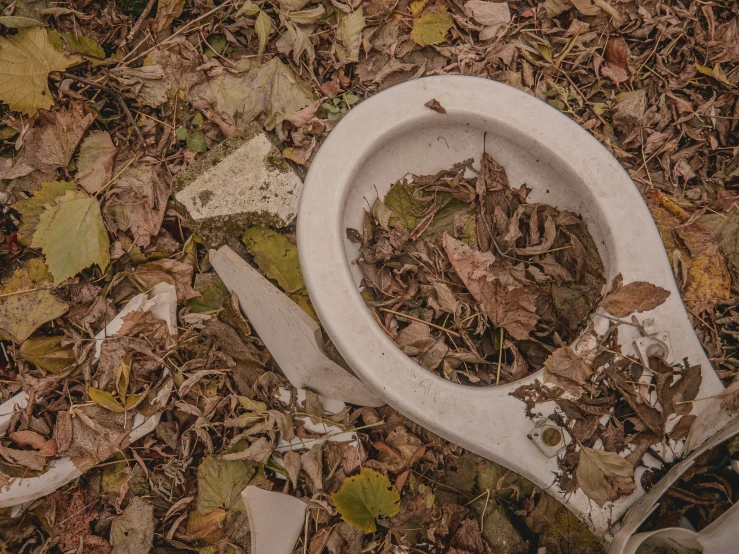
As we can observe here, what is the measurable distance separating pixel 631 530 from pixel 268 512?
1018mm

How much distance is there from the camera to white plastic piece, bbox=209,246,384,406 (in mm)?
1623

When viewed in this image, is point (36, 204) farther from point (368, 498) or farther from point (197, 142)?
point (368, 498)

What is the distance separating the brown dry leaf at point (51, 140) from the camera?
1.73 m

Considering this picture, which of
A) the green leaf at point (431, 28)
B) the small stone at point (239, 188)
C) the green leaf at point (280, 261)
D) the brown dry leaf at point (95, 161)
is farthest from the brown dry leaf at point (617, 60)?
the brown dry leaf at point (95, 161)

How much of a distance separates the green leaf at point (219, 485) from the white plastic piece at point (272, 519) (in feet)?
0.35

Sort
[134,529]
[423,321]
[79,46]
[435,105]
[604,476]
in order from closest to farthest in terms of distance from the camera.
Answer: [604,476]
[435,105]
[423,321]
[134,529]
[79,46]

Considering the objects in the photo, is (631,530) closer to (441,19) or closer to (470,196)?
(470,196)

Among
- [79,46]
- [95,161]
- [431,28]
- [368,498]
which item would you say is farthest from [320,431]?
[79,46]

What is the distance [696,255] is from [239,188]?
4.92ft

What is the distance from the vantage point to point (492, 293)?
1.51m

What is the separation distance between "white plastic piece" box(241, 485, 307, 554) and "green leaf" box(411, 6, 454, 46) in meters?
1.59

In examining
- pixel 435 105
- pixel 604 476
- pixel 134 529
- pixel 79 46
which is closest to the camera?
pixel 604 476

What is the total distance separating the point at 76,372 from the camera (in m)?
1.70

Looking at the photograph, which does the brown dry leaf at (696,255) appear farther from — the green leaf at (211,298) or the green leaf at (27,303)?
the green leaf at (27,303)
